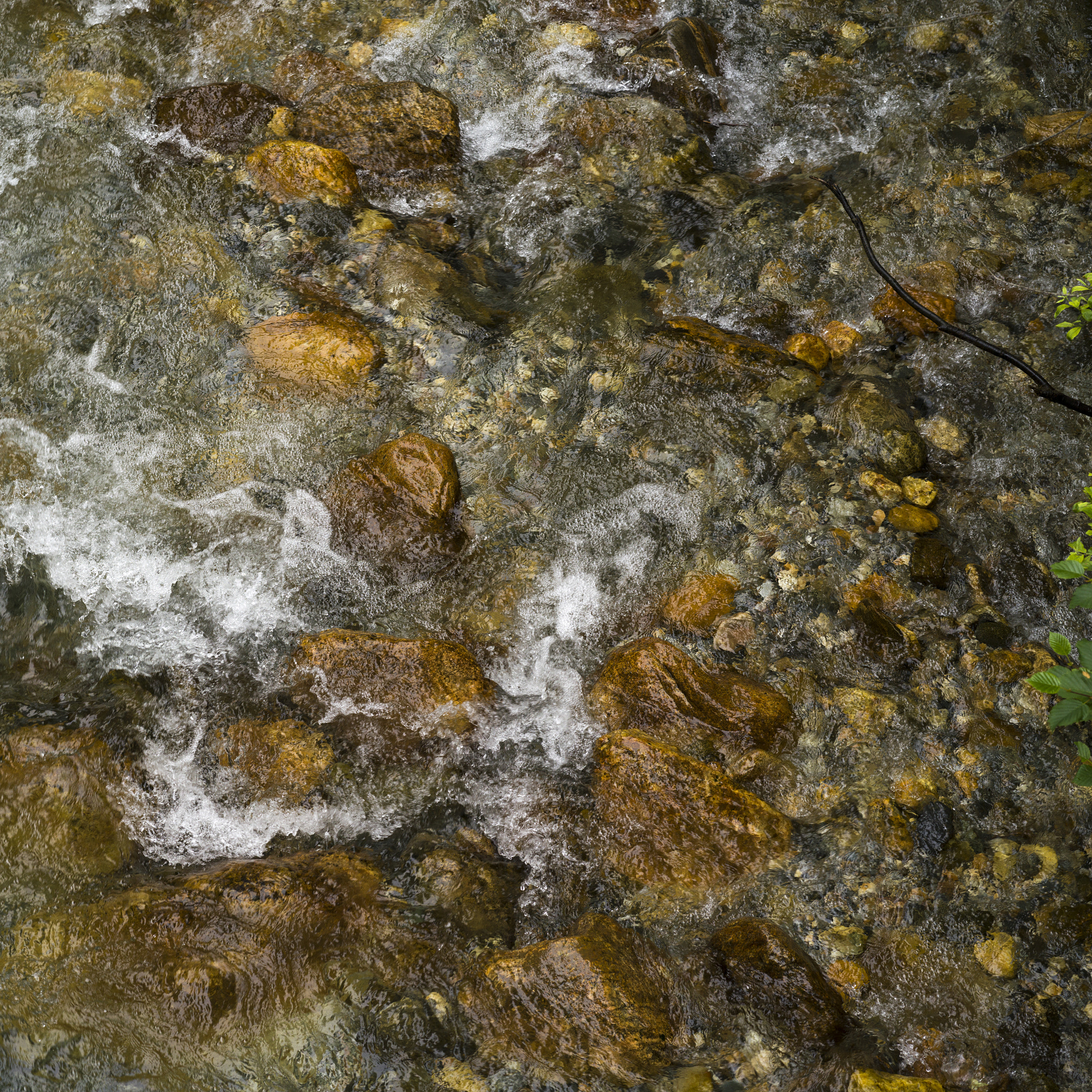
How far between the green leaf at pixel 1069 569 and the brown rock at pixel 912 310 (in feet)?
7.83

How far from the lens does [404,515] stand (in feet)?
13.7

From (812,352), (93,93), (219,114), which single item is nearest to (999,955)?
(812,352)

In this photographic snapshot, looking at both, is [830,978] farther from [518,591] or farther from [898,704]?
[518,591]

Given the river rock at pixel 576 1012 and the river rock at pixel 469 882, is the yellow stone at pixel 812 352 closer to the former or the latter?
the river rock at pixel 469 882

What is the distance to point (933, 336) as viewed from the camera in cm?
453

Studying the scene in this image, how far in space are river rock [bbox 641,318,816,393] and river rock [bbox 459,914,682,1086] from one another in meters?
2.78

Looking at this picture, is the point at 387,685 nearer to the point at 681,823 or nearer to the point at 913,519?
the point at 681,823

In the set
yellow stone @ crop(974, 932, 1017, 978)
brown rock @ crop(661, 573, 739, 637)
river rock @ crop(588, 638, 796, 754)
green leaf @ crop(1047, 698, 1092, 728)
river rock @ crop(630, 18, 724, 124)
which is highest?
river rock @ crop(630, 18, 724, 124)

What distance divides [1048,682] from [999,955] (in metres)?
1.51

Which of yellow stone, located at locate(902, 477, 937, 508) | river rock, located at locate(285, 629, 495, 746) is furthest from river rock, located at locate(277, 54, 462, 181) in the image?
yellow stone, located at locate(902, 477, 937, 508)

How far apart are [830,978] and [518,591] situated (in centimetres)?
205

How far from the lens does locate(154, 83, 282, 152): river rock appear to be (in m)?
5.32

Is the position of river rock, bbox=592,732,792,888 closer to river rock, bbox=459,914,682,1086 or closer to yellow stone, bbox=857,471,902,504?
river rock, bbox=459,914,682,1086

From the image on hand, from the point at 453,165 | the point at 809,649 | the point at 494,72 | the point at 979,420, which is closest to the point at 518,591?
the point at 809,649
